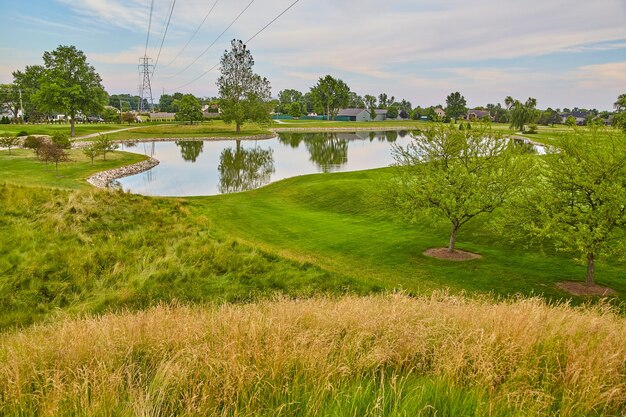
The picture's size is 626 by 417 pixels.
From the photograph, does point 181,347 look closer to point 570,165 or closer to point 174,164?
point 570,165

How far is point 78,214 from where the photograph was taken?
48.0 feet

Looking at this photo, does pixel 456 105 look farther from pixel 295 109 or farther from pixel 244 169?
pixel 244 169

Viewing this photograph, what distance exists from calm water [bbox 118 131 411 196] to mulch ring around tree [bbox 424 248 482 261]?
20588mm

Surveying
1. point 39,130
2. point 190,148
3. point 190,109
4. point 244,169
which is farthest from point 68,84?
point 190,109

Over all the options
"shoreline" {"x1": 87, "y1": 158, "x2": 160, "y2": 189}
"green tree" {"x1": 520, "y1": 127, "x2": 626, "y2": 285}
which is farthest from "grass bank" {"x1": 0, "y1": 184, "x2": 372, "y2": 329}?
"shoreline" {"x1": 87, "y1": 158, "x2": 160, "y2": 189}

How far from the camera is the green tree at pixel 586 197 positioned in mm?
12836

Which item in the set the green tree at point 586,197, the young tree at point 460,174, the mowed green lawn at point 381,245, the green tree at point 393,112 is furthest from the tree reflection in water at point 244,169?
the green tree at point 393,112

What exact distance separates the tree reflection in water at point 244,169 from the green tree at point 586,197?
25126mm

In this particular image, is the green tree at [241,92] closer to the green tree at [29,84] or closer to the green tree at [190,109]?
the green tree at [190,109]

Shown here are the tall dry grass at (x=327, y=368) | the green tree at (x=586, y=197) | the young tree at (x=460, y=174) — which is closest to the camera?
the tall dry grass at (x=327, y=368)

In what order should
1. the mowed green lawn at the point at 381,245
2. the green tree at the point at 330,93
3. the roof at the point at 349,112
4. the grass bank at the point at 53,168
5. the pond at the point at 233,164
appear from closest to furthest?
the mowed green lawn at the point at 381,245
the grass bank at the point at 53,168
the pond at the point at 233,164
the green tree at the point at 330,93
the roof at the point at 349,112

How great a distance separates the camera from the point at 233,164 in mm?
48781

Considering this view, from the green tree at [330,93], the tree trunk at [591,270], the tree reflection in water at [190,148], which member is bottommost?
the tree trunk at [591,270]

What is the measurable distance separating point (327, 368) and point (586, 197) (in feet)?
45.3
